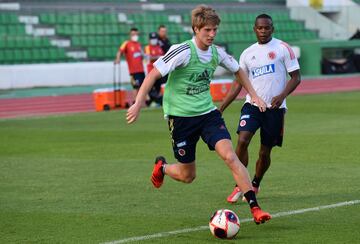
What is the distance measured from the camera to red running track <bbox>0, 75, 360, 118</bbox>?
27831mm

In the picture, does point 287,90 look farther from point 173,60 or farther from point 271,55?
point 173,60

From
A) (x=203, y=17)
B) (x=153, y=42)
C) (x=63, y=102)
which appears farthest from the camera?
(x=63, y=102)

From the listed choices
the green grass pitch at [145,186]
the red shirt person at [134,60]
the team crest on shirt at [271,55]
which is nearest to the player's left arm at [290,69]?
the team crest on shirt at [271,55]

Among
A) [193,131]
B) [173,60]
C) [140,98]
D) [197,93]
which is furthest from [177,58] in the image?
[193,131]

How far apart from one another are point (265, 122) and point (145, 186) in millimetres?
2007

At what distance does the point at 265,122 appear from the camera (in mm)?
11469

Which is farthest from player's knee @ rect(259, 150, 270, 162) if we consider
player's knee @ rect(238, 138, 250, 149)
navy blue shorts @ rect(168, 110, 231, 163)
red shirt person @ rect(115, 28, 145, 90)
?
red shirt person @ rect(115, 28, 145, 90)

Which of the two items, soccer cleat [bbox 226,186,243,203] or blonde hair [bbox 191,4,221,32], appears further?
soccer cleat [bbox 226,186,243,203]

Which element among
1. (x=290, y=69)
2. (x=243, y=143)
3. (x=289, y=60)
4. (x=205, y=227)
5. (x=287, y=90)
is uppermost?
(x=289, y=60)

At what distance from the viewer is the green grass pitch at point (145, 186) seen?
30.7ft

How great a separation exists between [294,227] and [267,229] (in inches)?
10.2

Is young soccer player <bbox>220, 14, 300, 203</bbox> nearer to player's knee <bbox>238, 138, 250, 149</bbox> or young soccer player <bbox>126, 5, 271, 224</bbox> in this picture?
player's knee <bbox>238, 138, 250, 149</bbox>

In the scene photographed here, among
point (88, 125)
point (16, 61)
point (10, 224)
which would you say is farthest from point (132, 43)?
point (10, 224)

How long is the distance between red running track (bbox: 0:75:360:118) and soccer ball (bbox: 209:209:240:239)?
17927mm
